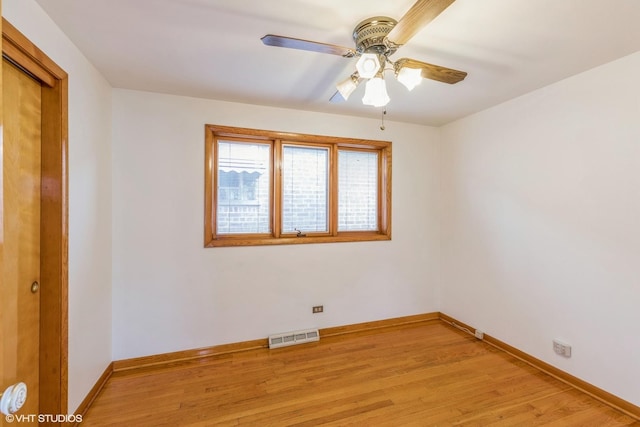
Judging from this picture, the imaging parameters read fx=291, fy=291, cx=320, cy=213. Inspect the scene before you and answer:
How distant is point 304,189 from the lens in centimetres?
318

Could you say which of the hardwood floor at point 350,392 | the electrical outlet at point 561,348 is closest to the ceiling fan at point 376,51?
the hardwood floor at point 350,392

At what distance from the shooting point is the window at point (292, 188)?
9.47ft

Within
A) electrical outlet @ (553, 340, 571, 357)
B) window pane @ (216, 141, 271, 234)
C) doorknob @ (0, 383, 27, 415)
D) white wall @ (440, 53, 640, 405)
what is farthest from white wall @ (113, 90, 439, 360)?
doorknob @ (0, 383, 27, 415)

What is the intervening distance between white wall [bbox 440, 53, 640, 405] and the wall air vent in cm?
173

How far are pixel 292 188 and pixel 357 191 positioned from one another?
788 mm

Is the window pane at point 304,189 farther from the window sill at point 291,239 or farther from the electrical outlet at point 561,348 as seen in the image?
the electrical outlet at point 561,348

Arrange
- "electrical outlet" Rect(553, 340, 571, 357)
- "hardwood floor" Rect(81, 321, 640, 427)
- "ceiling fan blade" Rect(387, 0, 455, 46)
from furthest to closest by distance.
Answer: "electrical outlet" Rect(553, 340, 571, 357) < "hardwood floor" Rect(81, 321, 640, 427) < "ceiling fan blade" Rect(387, 0, 455, 46)

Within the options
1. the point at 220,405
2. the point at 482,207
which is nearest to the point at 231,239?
the point at 220,405

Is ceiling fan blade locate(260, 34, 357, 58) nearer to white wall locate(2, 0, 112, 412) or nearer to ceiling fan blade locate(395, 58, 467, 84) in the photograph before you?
ceiling fan blade locate(395, 58, 467, 84)

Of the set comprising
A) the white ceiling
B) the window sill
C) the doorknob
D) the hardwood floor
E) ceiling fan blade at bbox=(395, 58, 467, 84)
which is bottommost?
the hardwood floor

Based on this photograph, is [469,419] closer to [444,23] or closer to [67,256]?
[444,23]

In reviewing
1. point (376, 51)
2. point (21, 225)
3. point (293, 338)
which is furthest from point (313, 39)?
point (293, 338)

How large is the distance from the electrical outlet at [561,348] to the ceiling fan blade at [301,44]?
2732 millimetres

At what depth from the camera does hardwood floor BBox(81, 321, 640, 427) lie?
6.40 ft
